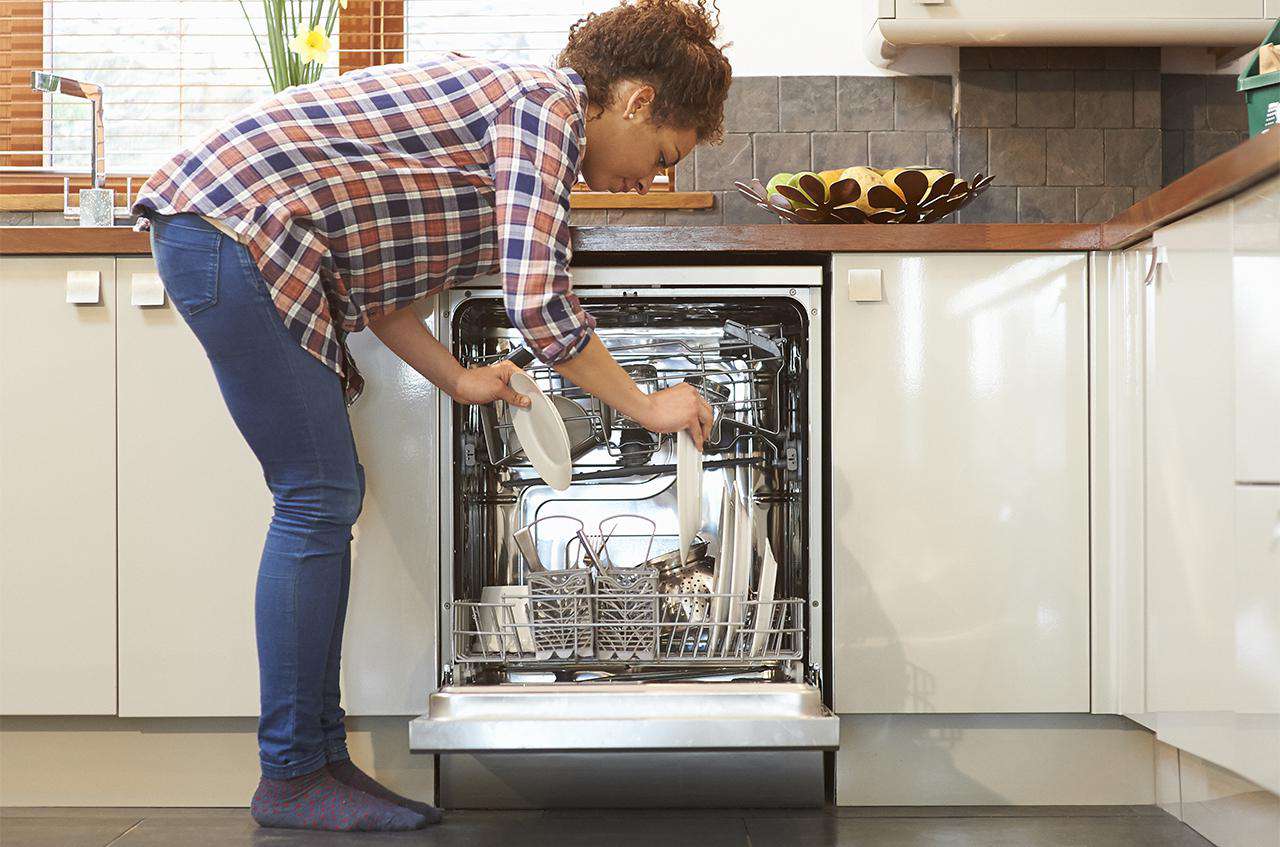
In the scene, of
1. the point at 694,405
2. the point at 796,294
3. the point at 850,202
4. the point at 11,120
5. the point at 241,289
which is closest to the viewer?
the point at 241,289

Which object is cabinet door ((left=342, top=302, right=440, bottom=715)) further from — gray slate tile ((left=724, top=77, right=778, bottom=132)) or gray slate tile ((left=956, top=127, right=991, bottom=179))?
gray slate tile ((left=956, top=127, right=991, bottom=179))

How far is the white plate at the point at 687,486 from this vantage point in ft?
5.01

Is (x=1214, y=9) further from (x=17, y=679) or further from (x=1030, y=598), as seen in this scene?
(x=17, y=679)

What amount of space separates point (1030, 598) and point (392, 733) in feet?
3.25

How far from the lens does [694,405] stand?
1.54 m

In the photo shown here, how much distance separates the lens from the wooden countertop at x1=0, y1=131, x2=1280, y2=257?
5.51 ft

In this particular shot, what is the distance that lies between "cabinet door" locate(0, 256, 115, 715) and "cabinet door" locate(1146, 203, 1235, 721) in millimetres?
1534

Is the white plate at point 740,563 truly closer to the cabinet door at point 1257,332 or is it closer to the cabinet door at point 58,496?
the cabinet door at point 1257,332

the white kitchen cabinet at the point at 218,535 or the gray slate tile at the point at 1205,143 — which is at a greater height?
the gray slate tile at the point at 1205,143

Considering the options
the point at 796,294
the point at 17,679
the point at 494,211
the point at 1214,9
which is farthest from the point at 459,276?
the point at 1214,9

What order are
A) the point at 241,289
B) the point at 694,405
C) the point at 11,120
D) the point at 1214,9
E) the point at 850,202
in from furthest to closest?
the point at 11,120, the point at 1214,9, the point at 850,202, the point at 694,405, the point at 241,289

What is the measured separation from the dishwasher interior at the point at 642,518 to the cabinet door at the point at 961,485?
0.29 feet

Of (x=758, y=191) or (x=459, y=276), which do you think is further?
(x=758, y=191)

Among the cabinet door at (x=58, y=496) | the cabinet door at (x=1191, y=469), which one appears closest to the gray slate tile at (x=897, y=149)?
the cabinet door at (x=1191, y=469)
